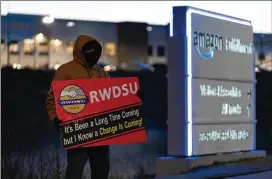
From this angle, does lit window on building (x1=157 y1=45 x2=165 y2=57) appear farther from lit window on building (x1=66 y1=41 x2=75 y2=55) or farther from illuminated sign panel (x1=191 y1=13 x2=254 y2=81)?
illuminated sign panel (x1=191 y1=13 x2=254 y2=81)

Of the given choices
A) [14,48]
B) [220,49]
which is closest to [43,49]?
[14,48]

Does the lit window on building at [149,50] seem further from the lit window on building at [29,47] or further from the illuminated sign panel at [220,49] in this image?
the illuminated sign panel at [220,49]

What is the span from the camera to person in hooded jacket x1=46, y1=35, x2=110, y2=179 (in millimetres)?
7848

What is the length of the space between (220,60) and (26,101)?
1556cm

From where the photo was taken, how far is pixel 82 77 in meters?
7.86

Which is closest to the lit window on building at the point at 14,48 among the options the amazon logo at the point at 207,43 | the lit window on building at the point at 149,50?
the lit window on building at the point at 149,50

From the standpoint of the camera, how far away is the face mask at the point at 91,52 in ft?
25.8

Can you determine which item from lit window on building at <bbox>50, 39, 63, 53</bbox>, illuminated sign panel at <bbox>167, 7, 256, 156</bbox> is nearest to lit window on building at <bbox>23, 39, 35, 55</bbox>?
lit window on building at <bbox>50, 39, 63, 53</bbox>

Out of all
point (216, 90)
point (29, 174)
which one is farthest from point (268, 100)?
point (29, 174)

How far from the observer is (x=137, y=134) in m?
8.20

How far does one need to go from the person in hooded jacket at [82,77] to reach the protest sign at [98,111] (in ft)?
0.45

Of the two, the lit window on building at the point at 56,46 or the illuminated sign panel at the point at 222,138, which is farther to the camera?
the lit window on building at the point at 56,46

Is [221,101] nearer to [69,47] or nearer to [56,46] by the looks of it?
[69,47]

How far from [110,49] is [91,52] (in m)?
58.5
